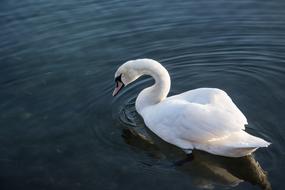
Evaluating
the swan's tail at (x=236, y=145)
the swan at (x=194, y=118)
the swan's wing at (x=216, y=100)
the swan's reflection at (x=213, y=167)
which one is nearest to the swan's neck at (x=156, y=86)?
the swan at (x=194, y=118)

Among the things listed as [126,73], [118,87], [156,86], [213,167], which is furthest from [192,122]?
[118,87]

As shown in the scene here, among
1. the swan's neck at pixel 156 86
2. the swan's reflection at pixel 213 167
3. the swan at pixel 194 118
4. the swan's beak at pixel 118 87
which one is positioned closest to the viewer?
the swan's reflection at pixel 213 167

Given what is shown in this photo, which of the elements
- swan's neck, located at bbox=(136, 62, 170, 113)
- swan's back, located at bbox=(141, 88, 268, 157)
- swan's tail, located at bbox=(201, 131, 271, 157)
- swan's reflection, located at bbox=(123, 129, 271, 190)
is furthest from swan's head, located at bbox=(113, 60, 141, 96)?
swan's tail, located at bbox=(201, 131, 271, 157)

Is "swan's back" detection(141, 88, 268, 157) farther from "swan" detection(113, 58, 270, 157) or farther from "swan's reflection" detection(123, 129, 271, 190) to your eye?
"swan's reflection" detection(123, 129, 271, 190)

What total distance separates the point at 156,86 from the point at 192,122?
60.0 inches

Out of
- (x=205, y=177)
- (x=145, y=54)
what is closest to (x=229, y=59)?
(x=145, y=54)

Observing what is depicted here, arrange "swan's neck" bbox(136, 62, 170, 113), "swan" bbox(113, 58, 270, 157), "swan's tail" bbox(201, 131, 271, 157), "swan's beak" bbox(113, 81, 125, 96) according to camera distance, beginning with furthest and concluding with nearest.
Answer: "swan's beak" bbox(113, 81, 125, 96)
"swan's neck" bbox(136, 62, 170, 113)
"swan" bbox(113, 58, 270, 157)
"swan's tail" bbox(201, 131, 271, 157)

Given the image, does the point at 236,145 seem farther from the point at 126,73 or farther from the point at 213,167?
the point at 126,73

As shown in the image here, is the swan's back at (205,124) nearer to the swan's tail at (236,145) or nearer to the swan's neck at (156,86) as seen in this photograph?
the swan's tail at (236,145)

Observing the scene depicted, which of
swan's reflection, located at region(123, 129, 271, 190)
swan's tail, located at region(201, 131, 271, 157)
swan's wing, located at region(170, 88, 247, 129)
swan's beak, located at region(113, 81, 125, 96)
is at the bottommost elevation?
swan's reflection, located at region(123, 129, 271, 190)

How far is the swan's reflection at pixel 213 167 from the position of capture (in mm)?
8578

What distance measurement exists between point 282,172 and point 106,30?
6.82 m

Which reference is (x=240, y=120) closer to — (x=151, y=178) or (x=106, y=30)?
(x=151, y=178)

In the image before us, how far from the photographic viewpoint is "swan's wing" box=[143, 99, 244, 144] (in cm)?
870
